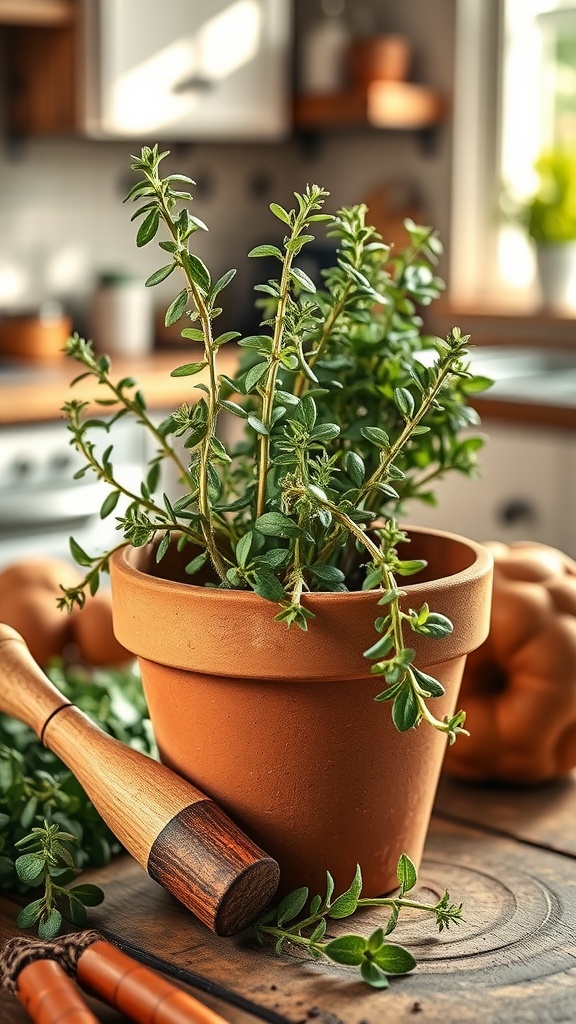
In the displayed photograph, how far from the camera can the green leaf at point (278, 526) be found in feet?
1.98

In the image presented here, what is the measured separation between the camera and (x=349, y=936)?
0.59m

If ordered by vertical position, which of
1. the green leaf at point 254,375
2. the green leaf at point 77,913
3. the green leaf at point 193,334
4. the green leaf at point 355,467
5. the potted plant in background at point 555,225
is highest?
the potted plant in background at point 555,225

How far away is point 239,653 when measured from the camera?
2.02ft

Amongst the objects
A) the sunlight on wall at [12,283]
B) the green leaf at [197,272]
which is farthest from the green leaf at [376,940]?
the sunlight on wall at [12,283]

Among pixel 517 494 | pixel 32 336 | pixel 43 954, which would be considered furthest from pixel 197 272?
pixel 32 336

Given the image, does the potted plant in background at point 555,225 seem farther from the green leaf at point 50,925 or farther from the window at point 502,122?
the green leaf at point 50,925

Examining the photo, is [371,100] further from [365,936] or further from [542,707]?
[365,936]

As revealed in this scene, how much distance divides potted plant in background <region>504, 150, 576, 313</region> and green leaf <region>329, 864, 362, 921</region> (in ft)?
9.72

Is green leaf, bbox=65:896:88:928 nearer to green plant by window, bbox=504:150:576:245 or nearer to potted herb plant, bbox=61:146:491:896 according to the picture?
potted herb plant, bbox=61:146:491:896

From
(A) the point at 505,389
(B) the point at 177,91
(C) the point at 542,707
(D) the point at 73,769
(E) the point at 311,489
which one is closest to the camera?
(E) the point at 311,489

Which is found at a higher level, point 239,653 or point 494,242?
point 494,242

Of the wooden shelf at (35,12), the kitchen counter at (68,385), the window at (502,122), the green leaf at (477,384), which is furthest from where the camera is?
the window at (502,122)

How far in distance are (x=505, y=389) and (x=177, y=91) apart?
125cm

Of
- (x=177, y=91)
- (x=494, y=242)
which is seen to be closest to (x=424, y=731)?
(x=177, y=91)
